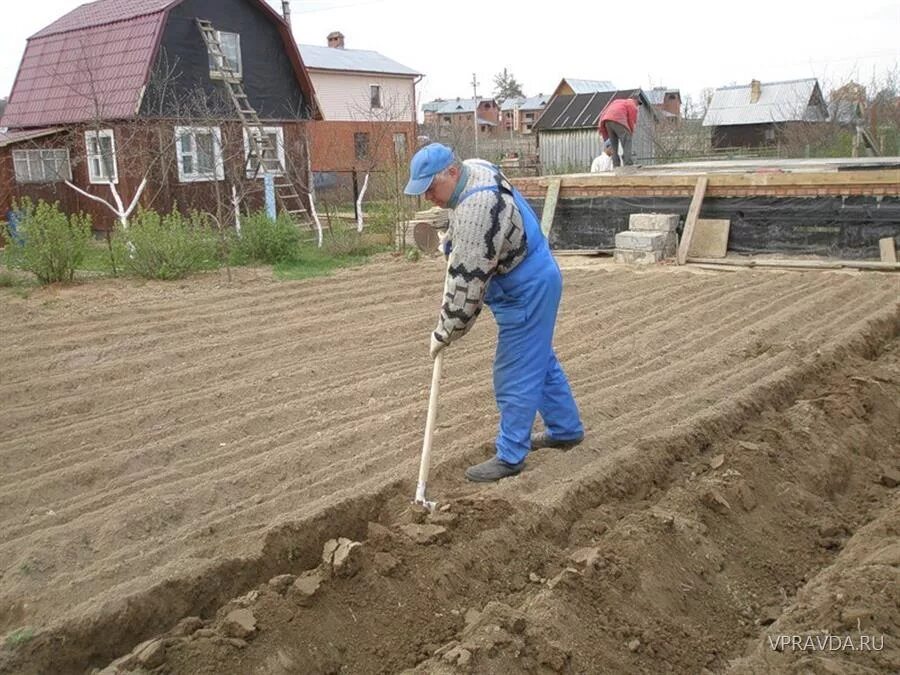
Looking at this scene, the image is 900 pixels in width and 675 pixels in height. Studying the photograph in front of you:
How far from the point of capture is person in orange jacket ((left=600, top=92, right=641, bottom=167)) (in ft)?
48.0

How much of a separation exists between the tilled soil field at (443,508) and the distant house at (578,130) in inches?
1042

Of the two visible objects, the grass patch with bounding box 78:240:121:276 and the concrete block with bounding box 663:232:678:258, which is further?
the concrete block with bounding box 663:232:678:258

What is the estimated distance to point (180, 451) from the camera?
5.20m

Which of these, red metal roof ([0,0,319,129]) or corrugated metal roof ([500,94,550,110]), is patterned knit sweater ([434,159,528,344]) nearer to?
red metal roof ([0,0,319,129])

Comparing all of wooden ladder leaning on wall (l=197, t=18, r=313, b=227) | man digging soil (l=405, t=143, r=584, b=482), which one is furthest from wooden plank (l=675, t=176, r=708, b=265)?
wooden ladder leaning on wall (l=197, t=18, r=313, b=227)

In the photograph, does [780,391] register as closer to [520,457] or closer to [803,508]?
[803,508]

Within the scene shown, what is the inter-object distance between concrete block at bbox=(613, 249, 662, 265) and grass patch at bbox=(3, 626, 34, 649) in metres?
9.41

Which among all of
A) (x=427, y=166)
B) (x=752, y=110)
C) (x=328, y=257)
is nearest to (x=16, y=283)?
(x=328, y=257)

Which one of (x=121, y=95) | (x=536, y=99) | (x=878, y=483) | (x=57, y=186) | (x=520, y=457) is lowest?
(x=878, y=483)

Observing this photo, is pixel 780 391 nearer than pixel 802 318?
Yes

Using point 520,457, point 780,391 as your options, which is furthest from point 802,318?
point 520,457

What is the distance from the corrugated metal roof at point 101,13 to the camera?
17.8m

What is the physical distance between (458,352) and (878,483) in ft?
11.3

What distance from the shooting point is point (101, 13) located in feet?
62.7
